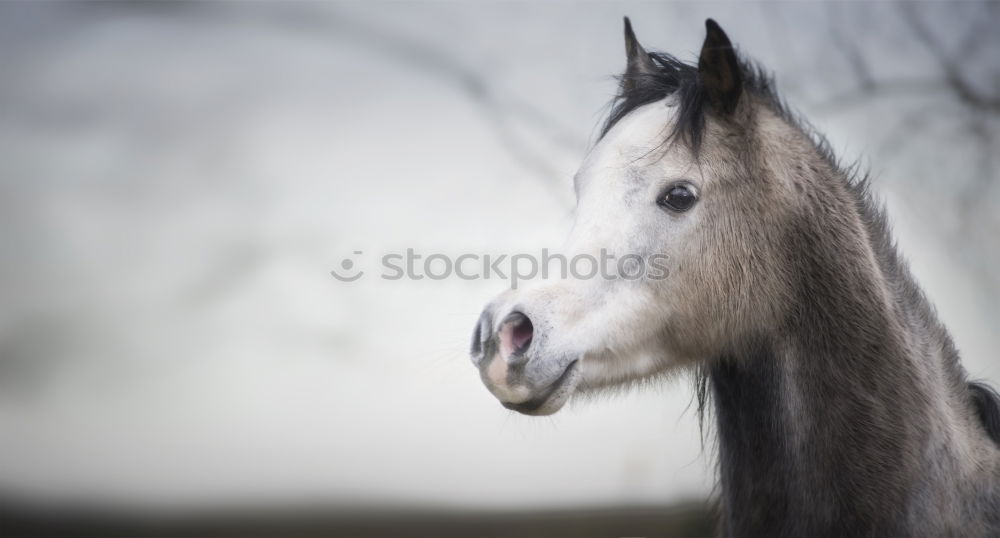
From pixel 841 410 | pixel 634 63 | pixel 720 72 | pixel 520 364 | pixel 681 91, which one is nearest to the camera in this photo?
pixel 520 364

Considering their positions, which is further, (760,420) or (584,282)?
(760,420)

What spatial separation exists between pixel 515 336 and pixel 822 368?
70cm

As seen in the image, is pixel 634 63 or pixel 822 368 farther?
pixel 634 63

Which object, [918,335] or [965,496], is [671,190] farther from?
[965,496]

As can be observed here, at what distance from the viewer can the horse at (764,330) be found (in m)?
1.42

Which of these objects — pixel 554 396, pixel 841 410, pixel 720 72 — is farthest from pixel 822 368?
pixel 720 72

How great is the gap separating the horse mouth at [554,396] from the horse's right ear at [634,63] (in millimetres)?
886

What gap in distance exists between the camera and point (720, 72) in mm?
1585

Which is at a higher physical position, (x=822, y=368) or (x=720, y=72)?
(x=720, y=72)

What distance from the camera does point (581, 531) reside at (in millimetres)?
2504

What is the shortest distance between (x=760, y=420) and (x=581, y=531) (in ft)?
3.87

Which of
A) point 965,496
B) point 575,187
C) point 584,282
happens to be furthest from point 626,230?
point 965,496

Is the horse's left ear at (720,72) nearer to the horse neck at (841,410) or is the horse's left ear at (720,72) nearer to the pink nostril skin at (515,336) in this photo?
the horse neck at (841,410)

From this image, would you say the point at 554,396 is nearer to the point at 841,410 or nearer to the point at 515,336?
the point at 515,336
